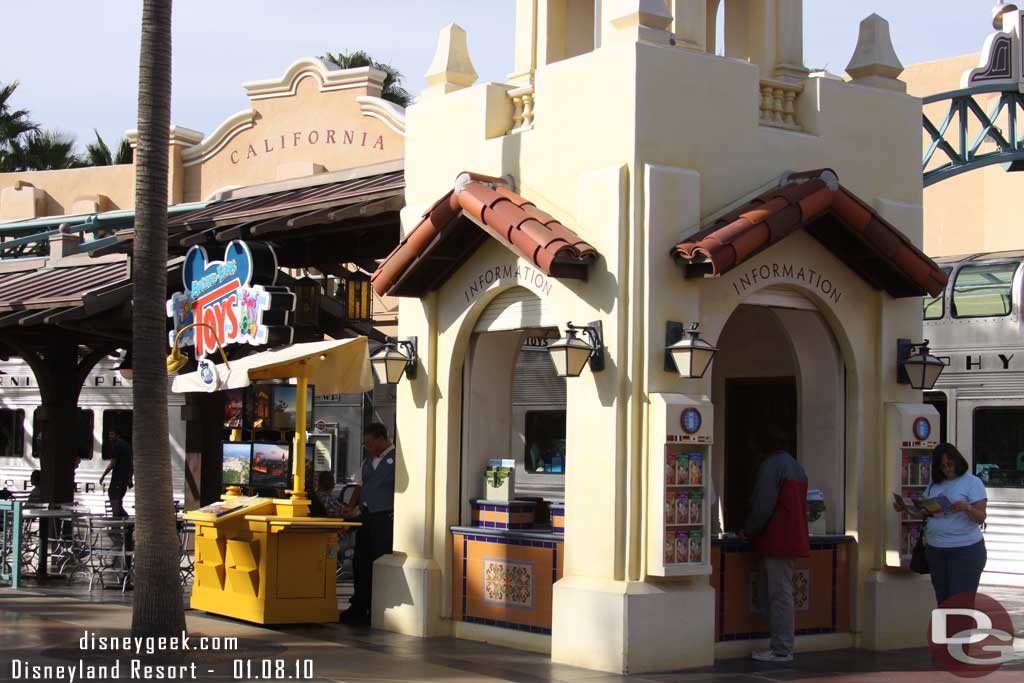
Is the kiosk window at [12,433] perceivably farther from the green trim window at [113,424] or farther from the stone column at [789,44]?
the stone column at [789,44]

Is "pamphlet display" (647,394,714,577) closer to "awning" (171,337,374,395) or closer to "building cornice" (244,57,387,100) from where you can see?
"awning" (171,337,374,395)

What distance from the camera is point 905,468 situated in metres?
12.2

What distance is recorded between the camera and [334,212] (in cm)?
1376

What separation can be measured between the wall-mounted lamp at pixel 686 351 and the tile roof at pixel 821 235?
45 centimetres

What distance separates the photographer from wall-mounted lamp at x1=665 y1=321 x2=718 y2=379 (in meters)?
10.7

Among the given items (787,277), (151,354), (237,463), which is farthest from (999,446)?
(151,354)

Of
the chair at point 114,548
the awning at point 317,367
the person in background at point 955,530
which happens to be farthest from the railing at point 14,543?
the person in background at point 955,530

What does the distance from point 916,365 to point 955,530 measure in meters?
1.61

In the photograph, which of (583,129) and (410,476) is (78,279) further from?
(583,129)

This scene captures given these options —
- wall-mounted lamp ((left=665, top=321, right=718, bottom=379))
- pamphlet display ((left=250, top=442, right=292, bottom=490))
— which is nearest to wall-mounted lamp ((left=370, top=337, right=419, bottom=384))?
pamphlet display ((left=250, top=442, right=292, bottom=490))

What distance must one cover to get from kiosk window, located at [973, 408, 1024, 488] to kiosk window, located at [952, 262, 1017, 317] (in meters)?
1.21

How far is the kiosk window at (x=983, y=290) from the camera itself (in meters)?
17.3

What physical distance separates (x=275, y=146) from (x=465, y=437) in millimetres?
17574

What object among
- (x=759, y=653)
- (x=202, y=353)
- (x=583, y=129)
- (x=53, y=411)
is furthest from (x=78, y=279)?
(x=759, y=653)
